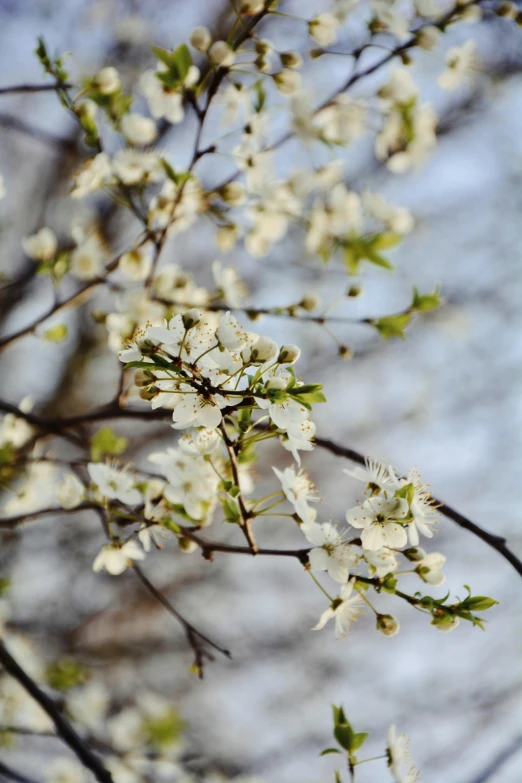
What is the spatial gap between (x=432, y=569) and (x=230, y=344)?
1.55 feet

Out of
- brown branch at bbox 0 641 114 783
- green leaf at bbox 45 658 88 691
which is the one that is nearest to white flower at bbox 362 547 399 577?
brown branch at bbox 0 641 114 783

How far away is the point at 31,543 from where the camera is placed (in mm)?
3254

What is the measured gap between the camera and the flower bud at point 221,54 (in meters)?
1.19

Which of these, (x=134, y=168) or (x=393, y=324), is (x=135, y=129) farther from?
(x=393, y=324)

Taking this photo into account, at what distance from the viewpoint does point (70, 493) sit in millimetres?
1156

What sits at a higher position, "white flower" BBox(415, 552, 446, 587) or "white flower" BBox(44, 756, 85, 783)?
"white flower" BBox(44, 756, 85, 783)

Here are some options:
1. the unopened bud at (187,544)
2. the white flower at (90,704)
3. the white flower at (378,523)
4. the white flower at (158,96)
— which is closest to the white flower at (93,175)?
the white flower at (158,96)

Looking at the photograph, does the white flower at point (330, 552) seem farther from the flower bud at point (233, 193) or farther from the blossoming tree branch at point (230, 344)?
the flower bud at point (233, 193)

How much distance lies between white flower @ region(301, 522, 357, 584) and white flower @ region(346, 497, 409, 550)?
0.14ft

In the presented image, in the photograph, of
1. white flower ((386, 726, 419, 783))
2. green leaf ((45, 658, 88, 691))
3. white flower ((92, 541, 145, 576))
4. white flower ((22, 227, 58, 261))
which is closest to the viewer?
white flower ((386, 726, 419, 783))

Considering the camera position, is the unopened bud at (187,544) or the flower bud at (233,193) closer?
the unopened bud at (187,544)

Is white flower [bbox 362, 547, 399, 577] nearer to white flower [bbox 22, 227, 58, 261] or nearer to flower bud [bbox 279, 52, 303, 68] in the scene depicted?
flower bud [bbox 279, 52, 303, 68]

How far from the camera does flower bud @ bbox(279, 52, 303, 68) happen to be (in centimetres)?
133

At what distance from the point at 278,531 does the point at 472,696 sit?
1462 mm
